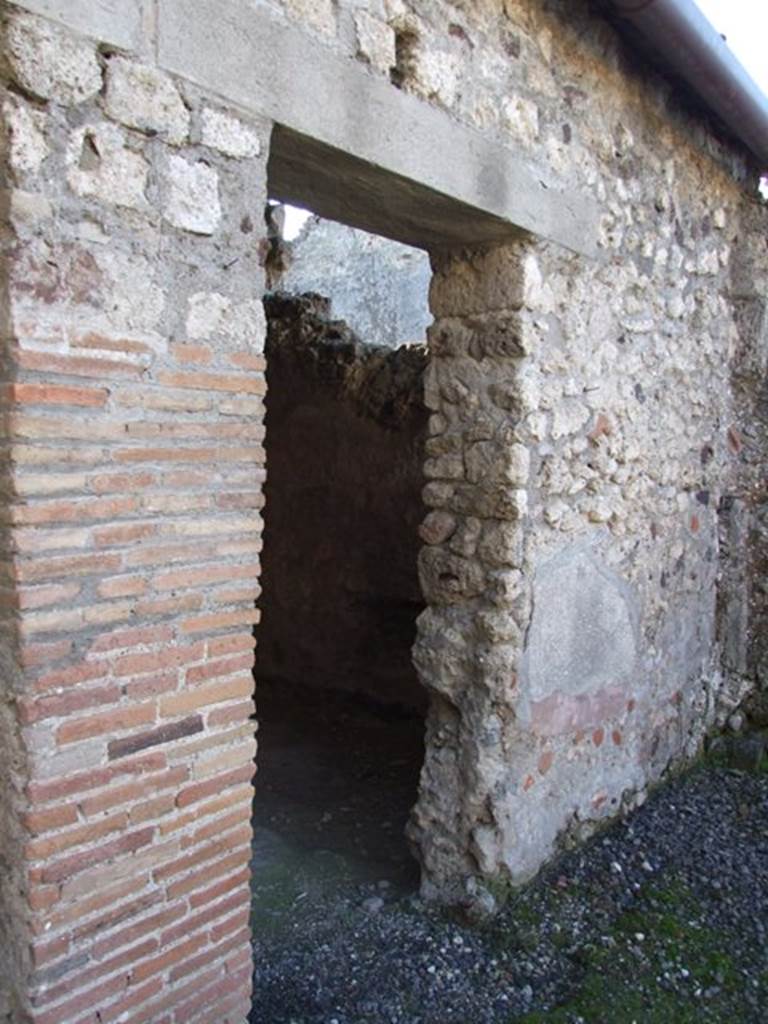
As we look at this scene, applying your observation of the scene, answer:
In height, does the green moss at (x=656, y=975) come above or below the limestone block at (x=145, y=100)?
below

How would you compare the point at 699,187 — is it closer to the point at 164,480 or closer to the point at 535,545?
the point at 535,545

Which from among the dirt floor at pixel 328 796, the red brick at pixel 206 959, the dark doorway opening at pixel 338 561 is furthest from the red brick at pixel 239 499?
the dark doorway opening at pixel 338 561

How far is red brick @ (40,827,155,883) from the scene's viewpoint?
74.1 inches

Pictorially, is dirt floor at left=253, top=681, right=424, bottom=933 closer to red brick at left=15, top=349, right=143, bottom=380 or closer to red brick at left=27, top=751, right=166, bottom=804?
red brick at left=27, top=751, right=166, bottom=804

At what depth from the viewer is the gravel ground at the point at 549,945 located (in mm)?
2803

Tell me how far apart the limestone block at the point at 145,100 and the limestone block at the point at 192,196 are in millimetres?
70

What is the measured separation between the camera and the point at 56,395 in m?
1.82

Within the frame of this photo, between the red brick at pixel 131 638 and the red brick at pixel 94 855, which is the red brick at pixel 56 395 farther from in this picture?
the red brick at pixel 94 855

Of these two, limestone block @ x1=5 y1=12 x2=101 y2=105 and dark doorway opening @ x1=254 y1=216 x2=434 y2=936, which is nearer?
limestone block @ x1=5 y1=12 x2=101 y2=105

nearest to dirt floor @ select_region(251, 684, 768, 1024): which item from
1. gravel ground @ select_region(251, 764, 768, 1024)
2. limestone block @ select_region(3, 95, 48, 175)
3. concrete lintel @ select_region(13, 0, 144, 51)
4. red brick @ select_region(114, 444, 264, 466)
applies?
gravel ground @ select_region(251, 764, 768, 1024)

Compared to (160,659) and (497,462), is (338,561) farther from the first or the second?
(160,659)

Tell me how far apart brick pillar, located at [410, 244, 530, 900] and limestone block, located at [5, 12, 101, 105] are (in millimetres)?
1688

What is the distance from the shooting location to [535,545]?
325cm

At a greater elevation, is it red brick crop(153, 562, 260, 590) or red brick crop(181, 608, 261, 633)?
red brick crop(153, 562, 260, 590)
